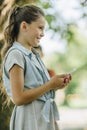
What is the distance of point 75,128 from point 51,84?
4.91 feet

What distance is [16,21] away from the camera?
3.80 feet

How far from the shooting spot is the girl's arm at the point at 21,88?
1030 mm

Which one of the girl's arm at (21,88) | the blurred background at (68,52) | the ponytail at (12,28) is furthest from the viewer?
the blurred background at (68,52)

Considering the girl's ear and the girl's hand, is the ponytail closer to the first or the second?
the girl's ear

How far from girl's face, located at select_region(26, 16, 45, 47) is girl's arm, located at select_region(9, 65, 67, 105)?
0.12 m

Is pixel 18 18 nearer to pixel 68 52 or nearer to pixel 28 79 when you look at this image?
pixel 28 79

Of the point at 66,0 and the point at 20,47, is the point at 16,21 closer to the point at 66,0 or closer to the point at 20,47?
the point at 20,47

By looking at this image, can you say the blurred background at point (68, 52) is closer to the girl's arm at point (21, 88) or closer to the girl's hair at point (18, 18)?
the girl's hair at point (18, 18)

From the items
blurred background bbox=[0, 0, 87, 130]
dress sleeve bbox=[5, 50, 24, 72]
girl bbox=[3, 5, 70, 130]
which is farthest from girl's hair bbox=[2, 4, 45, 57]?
blurred background bbox=[0, 0, 87, 130]

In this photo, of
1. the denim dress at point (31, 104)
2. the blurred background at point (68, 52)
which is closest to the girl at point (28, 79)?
the denim dress at point (31, 104)

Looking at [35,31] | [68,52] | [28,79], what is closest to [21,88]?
[28,79]

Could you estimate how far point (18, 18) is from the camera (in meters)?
1.15

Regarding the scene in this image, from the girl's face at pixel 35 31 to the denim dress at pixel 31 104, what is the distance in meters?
0.04

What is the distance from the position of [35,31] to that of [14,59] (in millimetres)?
119
